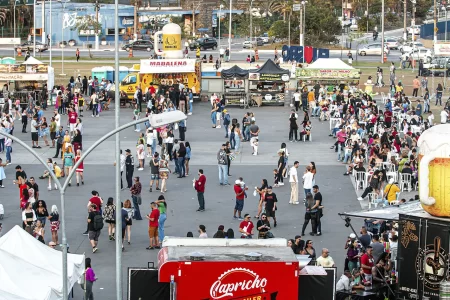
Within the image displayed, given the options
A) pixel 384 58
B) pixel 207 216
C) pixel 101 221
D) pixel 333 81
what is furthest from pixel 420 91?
pixel 101 221

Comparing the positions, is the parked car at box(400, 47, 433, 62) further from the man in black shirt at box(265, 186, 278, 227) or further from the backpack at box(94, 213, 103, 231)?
the backpack at box(94, 213, 103, 231)

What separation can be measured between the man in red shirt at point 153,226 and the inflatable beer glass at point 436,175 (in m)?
8.48

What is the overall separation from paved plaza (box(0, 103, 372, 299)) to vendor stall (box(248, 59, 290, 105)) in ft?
20.7

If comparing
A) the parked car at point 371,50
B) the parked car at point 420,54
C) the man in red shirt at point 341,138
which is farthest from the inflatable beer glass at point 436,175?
the parked car at point 371,50

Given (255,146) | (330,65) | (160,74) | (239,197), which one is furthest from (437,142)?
(330,65)

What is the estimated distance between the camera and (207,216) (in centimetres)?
2730

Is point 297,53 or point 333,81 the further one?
point 297,53

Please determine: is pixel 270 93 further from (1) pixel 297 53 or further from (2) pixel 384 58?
(2) pixel 384 58

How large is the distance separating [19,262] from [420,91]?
4167cm

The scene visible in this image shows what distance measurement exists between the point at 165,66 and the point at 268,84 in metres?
5.50

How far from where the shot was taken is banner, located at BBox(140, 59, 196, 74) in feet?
161

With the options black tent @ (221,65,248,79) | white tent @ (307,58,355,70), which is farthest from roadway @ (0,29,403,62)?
black tent @ (221,65,248,79)

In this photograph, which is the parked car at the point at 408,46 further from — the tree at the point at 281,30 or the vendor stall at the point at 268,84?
the vendor stall at the point at 268,84

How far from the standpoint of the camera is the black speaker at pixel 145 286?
1645cm
